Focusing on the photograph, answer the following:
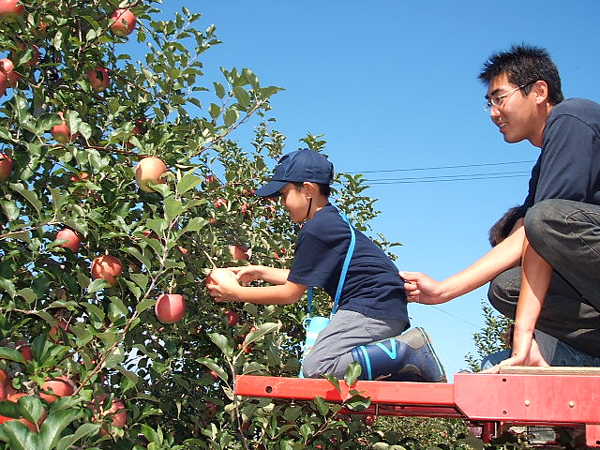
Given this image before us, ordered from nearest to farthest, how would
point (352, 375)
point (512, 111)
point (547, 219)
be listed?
point (547, 219), point (352, 375), point (512, 111)

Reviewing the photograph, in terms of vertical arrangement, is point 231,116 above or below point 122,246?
above

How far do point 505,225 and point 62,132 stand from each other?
5.71ft

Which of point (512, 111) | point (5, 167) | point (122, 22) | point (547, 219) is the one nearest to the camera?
point (547, 219)

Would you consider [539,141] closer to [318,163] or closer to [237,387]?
[318,163]

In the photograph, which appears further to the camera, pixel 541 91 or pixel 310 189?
pixel 310 189

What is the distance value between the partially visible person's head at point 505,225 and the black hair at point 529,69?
0.44 metres

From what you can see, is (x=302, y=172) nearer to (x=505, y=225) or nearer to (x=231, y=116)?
(x=231, y=116)

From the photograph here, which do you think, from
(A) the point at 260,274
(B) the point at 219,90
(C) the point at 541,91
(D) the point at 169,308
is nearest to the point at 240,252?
(A) the point at 260,274

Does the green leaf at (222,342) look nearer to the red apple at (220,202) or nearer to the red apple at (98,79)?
the red apple at (220,202)

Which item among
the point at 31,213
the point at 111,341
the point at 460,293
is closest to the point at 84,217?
the point at 31,213

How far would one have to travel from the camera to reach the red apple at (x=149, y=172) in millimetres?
2678

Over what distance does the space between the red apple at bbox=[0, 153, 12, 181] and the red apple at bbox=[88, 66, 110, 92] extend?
0.69m

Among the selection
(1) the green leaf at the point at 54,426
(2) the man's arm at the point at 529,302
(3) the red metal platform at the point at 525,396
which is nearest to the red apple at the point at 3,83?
(1) the green leaf at the point at 54,426

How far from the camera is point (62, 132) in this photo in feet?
8.98
